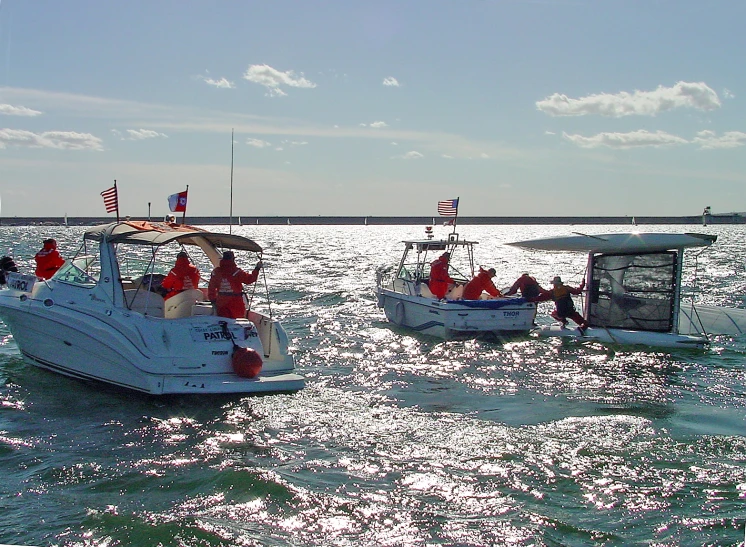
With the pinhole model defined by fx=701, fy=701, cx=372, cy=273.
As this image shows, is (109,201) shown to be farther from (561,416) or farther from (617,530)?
(617,530)

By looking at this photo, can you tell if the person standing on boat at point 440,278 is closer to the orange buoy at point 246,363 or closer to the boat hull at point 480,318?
the boat hull at point 480,318

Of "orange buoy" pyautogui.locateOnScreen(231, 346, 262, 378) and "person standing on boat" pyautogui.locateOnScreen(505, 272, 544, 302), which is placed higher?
"person standing on boat" pyautogui.locateOnScreen(505, 272, 544, 302)

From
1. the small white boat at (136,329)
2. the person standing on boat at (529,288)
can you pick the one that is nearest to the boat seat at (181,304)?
the small white boat at (136,329)

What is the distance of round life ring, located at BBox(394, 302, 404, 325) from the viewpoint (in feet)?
63.6

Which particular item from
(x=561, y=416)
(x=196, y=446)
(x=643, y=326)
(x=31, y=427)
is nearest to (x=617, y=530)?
(x=561, y=416)

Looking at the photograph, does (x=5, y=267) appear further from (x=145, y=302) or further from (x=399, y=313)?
(x=399, y=313)

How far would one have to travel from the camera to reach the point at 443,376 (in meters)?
13.5

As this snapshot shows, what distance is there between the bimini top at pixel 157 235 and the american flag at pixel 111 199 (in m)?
0.74

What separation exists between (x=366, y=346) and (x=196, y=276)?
504 cm

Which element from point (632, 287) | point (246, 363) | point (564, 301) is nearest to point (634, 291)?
point (632, 287)

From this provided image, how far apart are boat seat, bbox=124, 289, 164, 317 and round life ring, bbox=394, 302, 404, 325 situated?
333 inches

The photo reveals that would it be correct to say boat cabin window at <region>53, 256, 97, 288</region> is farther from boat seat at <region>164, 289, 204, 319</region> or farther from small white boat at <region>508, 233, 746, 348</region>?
small white boat at <region>508, 233, 746, 348</region>

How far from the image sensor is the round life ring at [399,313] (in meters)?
19.4

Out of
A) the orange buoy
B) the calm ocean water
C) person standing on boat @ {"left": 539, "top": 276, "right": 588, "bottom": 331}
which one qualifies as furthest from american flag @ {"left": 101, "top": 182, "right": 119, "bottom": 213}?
person standing on boat @ {"left": 539, "top": 276, "right": 588, "bottom": 331}
